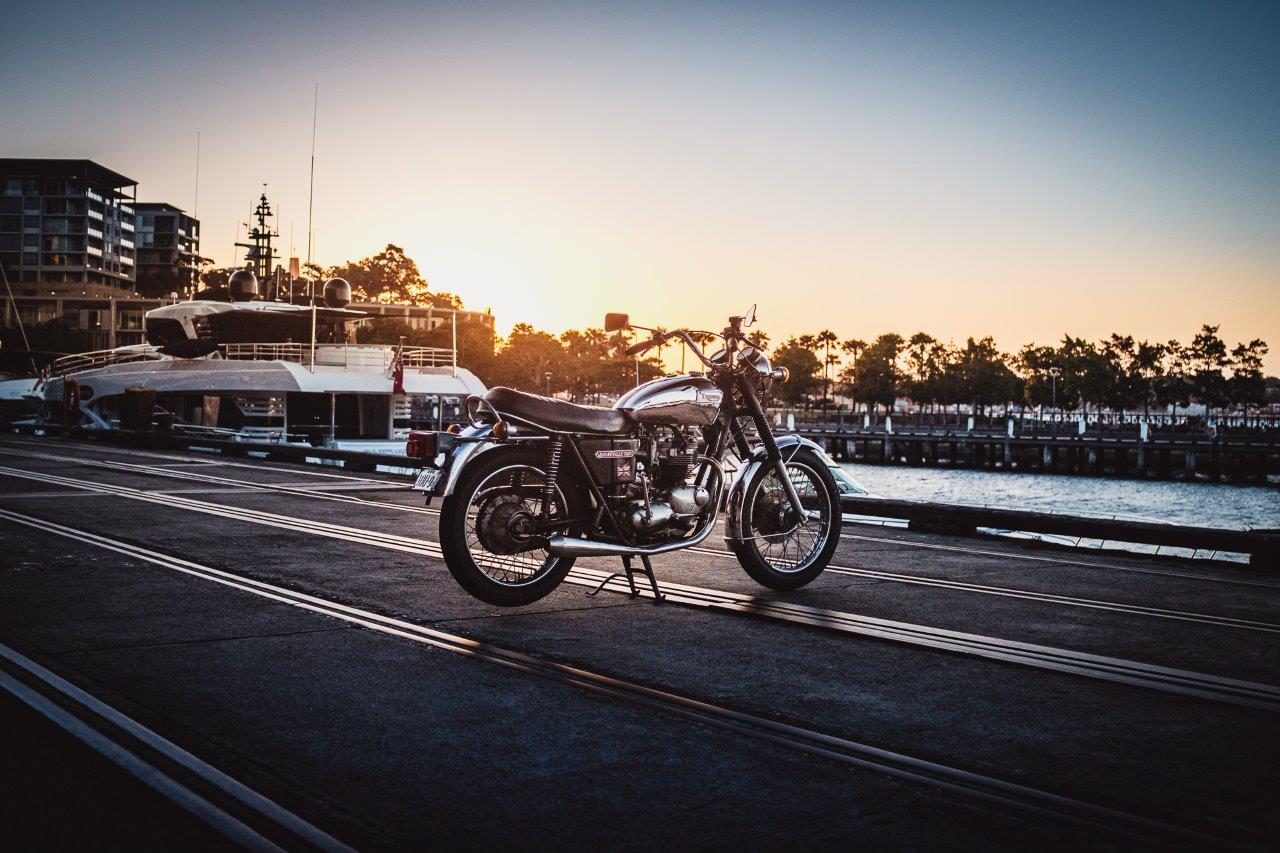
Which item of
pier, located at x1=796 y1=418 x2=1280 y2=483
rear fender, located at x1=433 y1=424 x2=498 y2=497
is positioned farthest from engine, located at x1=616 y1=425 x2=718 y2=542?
pier, located at x1=796 y1=418 x2=1280 y2=483

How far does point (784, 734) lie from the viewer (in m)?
3.76

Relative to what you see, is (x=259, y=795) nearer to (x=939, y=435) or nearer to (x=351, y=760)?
(x=351, y=760)

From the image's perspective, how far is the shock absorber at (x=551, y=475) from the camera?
6.05 meters

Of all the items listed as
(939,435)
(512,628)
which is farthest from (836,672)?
(939,435)

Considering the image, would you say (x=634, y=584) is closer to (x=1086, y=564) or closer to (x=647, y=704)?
(x=647, y=704)

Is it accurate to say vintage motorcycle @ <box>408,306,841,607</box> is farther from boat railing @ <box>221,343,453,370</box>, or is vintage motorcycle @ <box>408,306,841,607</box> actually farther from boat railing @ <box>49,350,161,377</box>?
boat railing @ <box>49,350,161,377</box>

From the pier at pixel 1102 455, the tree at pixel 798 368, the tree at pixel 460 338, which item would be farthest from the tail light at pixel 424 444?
the tree at pixel 798 368

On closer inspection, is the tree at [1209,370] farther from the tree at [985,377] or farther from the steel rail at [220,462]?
the steel rail at [220,462]

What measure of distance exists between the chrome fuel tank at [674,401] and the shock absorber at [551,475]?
0.50 metres

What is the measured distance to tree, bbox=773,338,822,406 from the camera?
432ft

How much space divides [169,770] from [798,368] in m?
131

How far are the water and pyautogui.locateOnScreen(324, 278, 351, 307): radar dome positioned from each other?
21348 mm

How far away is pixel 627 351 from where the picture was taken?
6.66m

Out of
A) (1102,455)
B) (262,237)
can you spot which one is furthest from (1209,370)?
(262,237)
